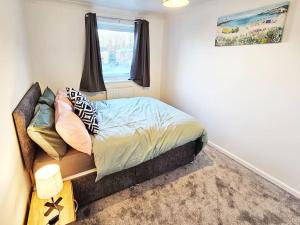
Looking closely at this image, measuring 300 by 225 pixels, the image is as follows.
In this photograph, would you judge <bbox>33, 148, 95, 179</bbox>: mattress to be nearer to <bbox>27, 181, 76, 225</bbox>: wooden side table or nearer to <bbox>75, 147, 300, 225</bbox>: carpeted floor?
<bbox>27, 181, 76, 225</bbox>: wooden side table

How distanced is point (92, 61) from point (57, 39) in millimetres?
625

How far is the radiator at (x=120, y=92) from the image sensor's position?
361 centimetres

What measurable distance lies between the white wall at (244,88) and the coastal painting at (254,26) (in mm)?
66

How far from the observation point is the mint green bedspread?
5.74 feet

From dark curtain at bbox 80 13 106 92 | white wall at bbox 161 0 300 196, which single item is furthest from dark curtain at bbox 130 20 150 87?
dark curtain at bbox 80 13 106 92

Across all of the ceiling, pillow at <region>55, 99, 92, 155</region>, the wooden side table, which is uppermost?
the ceiling

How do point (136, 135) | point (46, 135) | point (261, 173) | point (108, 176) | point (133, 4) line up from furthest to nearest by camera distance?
1. point (133, 4)
2. point (261, 173)
3. point (136, 135)
4. point (108, 176)
5. point (46, 135)

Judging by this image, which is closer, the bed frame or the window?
the bed frame

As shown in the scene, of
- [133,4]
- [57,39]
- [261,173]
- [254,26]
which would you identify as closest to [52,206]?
[261,173]

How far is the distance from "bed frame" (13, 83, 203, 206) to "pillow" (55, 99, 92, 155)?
0.23m

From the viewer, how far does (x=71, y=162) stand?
165cm

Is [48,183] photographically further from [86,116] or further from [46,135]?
[86,116]

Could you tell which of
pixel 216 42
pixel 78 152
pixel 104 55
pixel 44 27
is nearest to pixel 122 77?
pixel 104 55

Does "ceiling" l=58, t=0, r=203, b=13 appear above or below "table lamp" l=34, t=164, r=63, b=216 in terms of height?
above
